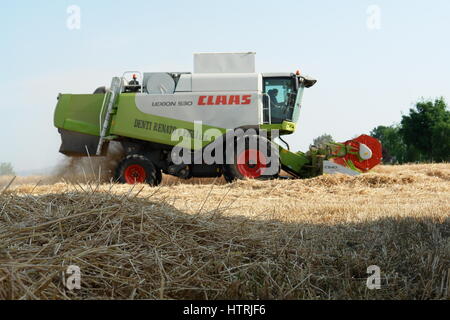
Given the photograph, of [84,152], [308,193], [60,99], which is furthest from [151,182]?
[308,193]

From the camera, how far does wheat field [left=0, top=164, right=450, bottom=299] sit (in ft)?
8.57

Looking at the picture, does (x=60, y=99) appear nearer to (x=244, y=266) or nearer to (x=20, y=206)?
(x=20, y=206)

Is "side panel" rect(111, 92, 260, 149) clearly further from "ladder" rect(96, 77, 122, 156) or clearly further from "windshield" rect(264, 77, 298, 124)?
"windshield" rect(264, 77, 298, 124)

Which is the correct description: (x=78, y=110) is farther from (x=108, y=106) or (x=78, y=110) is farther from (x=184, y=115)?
(x=184, y=115)

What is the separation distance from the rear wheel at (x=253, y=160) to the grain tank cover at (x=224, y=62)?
1732 millimetres

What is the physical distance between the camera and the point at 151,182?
1141cm

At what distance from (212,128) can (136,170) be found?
2010mm

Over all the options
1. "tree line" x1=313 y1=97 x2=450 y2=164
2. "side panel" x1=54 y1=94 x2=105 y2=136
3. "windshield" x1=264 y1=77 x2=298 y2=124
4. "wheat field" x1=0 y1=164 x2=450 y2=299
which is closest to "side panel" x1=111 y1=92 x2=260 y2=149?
"windshield" x1=264 y1=77 x2=298 y2=124

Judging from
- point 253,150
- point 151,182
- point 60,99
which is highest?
point 60,99

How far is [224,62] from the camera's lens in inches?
464

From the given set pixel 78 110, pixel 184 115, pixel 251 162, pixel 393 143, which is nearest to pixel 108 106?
pixel 78 110

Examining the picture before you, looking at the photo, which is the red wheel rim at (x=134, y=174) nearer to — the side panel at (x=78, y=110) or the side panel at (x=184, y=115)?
the side panel at (x=184, y=115)

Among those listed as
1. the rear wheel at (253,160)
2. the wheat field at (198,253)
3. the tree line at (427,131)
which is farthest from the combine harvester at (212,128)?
the tree line at (427,131)
